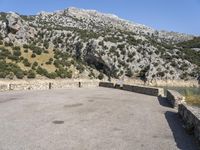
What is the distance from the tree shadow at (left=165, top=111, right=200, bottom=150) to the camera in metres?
12.3

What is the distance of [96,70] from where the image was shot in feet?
237

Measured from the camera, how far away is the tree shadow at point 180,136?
40.5ft

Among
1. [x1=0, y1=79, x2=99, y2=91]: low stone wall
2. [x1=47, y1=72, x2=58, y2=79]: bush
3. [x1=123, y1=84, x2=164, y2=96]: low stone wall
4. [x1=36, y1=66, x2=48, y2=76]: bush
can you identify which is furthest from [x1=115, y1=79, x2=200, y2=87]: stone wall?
[x1=123, y1=84, x2=164, y2=96]: low stone wall

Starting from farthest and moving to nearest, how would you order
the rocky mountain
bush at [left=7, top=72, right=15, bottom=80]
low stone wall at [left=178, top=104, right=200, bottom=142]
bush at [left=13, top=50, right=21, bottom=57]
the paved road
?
the rocky mountain < bush at [left=13, top=50, right=21, bottom=57] < bush at [left=7, top=72, right=15, bottom=80] < low stone wall at [left=178, top=104, right=200, bottom=142] < the paved road

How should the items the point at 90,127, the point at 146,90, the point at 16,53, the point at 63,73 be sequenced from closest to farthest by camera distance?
the point at 90,127
the point at 146,90
the point at 63,73
the point at 16,53

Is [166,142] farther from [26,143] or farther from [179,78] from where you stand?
[179,78]

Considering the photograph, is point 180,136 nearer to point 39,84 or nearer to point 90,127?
point 90,127

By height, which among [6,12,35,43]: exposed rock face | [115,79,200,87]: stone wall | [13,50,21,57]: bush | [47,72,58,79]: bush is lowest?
[115,79,200,87]: stone wall

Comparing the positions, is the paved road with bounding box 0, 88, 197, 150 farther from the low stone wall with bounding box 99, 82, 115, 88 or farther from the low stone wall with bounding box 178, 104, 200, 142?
the low stone wall with bounding box 99, 82, 115, 88

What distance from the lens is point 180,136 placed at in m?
13.9

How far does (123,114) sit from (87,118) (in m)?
2.27

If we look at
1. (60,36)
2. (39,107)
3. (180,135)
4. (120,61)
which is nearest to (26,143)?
(180,135)

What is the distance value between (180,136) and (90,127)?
12.3 ft

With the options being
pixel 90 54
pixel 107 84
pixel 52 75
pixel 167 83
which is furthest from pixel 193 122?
pixel 90 54
